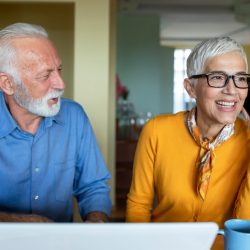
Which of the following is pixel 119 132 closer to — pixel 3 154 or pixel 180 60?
pixel 3 154

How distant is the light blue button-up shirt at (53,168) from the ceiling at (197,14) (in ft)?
16.5

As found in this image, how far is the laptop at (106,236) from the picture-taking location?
0.70m

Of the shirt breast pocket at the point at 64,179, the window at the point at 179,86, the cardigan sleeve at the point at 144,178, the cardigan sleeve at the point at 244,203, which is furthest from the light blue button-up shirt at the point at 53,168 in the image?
the window at the point at 179,86

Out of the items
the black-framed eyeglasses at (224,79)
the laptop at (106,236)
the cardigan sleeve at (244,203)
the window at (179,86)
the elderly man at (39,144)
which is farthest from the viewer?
the window at (179,86)

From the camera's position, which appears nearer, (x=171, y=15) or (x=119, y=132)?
(x=119, y=132)

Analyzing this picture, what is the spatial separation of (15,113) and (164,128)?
610mm

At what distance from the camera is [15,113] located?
1603 millimetres

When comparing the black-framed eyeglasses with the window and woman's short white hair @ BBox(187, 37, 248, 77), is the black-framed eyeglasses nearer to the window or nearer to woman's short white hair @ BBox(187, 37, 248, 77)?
woman's short white hair @ BBox(187, 37, 248, 77)

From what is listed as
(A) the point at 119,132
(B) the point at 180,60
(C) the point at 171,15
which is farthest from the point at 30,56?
(B) the point at 180,60

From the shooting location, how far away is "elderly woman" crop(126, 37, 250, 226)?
1.40 meters

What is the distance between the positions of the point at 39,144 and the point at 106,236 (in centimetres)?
92

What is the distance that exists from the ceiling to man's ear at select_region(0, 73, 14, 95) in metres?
5.04

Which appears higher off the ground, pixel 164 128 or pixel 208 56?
pixel 208 56

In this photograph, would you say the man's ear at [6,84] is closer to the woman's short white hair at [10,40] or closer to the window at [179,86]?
the woman's short white hair at [10,40]
